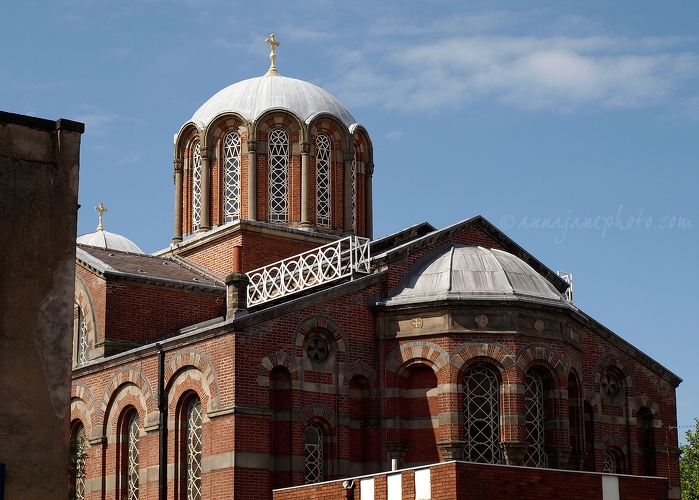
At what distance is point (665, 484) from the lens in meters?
26.4

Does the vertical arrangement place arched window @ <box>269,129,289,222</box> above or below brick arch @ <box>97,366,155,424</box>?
above

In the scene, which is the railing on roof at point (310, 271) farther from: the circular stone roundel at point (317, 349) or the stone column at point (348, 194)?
the stone column at point (348, 194)

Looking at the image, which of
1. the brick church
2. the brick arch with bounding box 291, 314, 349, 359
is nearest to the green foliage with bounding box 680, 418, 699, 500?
the brick church

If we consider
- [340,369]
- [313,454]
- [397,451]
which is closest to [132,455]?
[313,454]

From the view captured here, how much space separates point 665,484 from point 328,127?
1717cm

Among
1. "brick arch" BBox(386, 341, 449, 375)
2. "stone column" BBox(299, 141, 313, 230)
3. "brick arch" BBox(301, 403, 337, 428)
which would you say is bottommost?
"brick arch" BBox(301, 403, 337, 428)

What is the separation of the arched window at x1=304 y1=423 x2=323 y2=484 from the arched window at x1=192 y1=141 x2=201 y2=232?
11.0 m

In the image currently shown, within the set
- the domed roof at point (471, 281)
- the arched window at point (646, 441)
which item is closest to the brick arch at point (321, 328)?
the domed roof at point (471, 281)

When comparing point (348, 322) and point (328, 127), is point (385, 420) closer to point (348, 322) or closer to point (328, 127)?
point (348, 322)

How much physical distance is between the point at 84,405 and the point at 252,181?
8.09 meters

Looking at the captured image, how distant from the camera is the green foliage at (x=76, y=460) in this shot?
107 ft

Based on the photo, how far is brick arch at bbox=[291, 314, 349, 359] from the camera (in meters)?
30.8

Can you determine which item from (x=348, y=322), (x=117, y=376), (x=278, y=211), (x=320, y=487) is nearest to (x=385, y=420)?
(x=348, y=322)

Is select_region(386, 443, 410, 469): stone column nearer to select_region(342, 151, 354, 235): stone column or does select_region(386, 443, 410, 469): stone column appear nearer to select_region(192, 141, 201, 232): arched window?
select_region(342, 151, 354, 235): stone column
